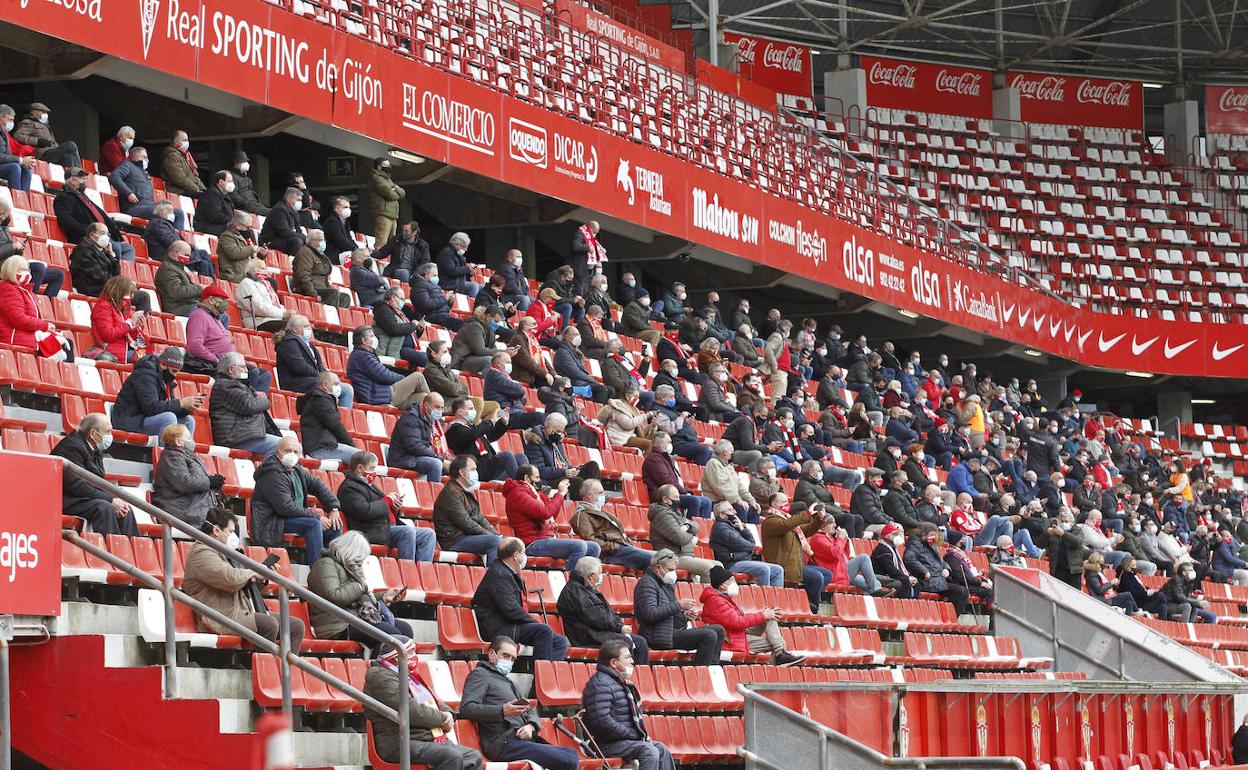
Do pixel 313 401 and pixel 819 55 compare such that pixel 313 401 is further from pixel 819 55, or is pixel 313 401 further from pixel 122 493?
pixel 819 55

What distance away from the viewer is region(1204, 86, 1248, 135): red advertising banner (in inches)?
1558

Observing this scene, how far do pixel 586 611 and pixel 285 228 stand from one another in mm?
6008

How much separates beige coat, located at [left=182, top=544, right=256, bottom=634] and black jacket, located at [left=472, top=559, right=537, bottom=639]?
2.13 meters

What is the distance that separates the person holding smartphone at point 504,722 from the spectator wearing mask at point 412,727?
0.51 meters

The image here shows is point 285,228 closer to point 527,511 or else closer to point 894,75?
point 527,511

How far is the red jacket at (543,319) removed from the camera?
18750 mm

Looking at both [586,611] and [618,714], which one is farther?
[586,611]

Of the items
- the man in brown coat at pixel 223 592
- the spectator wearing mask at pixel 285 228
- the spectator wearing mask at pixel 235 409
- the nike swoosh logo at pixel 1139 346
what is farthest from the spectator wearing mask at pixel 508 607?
the nike swoosh logo at pixel 1139 346

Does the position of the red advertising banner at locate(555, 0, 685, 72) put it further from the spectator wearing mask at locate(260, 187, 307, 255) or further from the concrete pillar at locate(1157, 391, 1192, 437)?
the concrete pillar at locate(1157, 391, 1192, 437)

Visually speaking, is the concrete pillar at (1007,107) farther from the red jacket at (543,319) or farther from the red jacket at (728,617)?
the red jacket at (728,617)

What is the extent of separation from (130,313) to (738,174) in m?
13.9

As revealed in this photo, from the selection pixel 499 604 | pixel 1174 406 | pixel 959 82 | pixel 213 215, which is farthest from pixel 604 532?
pixel 959 82

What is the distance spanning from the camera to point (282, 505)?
1091cm

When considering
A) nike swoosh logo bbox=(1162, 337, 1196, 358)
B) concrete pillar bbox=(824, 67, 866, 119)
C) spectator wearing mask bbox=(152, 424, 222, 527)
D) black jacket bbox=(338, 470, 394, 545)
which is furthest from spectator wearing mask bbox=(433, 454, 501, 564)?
concrete pillar bbox=(824, 67, 866, 119)
